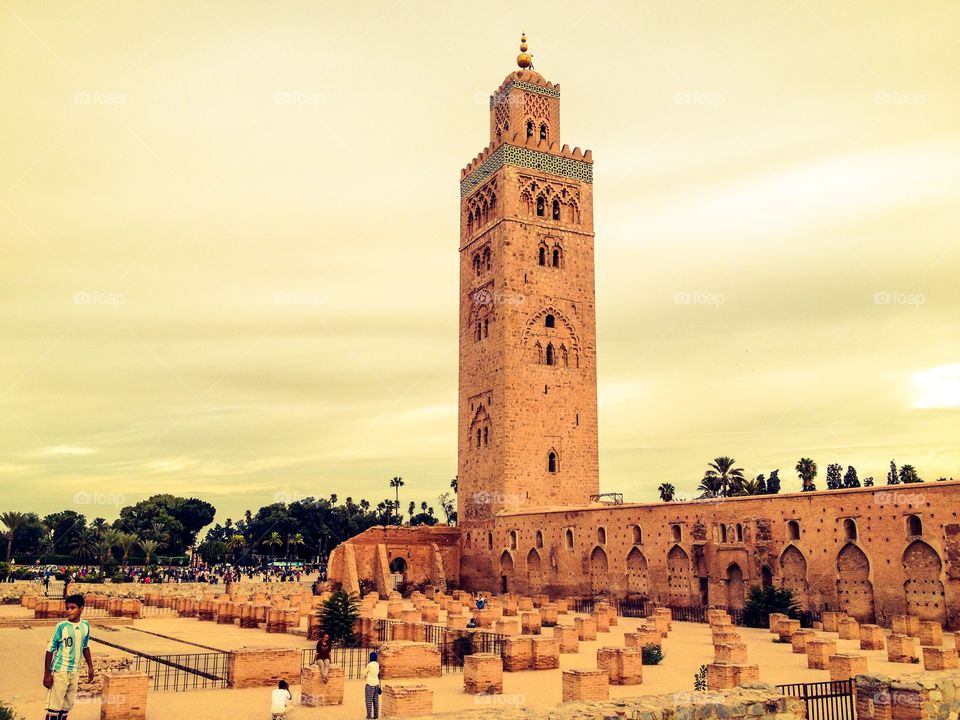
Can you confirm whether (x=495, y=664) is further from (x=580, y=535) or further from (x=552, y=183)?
(x=552, y=183)

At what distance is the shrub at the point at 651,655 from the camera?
17.1 meters

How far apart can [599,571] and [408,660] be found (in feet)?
58.0

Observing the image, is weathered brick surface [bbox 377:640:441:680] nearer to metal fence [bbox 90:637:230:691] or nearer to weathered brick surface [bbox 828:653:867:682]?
metal fence [bbox 90:637:230:691]

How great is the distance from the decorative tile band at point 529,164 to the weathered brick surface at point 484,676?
31756 millimetres

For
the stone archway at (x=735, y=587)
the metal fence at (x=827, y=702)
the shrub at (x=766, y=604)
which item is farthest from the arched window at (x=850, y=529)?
the metal fence at (x=827, y=702)

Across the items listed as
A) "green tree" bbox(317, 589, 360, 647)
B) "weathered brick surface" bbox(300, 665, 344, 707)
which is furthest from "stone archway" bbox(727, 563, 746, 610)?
"weathered brick surface" bbox(300, 665, 344, 707)

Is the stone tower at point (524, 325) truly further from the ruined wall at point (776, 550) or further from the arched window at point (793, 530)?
the arched window at point (793, 530)

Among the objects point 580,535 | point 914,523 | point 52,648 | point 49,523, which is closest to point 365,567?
point 580,535

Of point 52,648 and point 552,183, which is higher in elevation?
point 552,183

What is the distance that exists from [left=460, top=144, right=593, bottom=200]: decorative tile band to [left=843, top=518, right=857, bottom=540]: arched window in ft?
83.2

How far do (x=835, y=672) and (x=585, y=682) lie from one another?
5026 mm

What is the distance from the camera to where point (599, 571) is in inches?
1254

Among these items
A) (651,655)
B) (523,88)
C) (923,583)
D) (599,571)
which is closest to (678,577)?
(599,571)

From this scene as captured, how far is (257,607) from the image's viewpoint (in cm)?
2520
